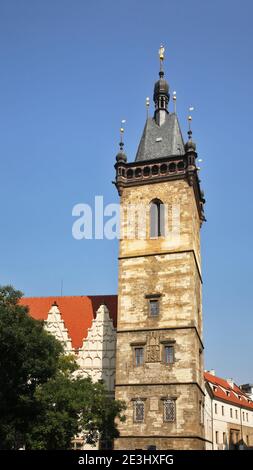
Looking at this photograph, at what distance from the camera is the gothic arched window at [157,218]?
109ft

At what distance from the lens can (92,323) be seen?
35.2 metres

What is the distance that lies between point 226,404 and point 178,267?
93.3 feet

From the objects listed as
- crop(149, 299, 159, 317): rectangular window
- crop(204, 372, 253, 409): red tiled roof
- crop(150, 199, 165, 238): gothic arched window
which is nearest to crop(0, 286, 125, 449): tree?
crop(149, 299, 159, 317): rectangular window

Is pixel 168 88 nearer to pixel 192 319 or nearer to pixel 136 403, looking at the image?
pixel 192 319

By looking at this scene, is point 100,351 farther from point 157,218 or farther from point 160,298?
point 157,218

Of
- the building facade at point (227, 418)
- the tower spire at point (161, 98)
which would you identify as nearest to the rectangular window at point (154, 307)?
the tower spire at point (161, 98)

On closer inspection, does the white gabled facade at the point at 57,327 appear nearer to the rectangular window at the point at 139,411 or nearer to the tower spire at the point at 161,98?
the rectangular window at the point at 139,411

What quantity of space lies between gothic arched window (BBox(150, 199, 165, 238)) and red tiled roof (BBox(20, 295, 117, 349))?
20.7 feet

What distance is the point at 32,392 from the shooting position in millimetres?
22688

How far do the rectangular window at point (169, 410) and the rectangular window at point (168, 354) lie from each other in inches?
84.9

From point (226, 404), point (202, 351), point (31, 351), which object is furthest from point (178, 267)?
point (226, 404)

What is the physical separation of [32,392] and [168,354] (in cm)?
991

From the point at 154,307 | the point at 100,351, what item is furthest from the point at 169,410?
the point at 100,351

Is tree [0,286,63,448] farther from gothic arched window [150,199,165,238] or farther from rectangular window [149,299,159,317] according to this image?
gothic arched window [150,199,165,238]
